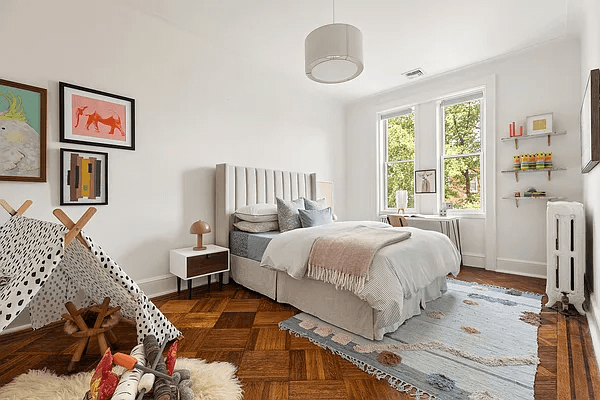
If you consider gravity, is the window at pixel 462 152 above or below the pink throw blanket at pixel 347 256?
above

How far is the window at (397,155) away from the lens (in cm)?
508

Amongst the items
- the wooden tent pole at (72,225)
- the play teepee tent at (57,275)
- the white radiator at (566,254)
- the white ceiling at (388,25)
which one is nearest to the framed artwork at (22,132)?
the play teepee tent at (57,275)

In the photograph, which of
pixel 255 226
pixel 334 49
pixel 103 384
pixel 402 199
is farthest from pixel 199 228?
pixel 402 199

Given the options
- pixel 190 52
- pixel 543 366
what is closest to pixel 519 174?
pixel 543 366

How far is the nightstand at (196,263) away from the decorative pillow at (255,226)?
1.09ft

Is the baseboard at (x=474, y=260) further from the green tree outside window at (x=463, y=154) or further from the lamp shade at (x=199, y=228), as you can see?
the lamp shade at (x=199, y=228)

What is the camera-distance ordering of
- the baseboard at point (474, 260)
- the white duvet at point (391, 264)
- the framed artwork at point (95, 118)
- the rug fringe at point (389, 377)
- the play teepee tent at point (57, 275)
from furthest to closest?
the baseboard at point (474, 260)
the framed artwork at point (95, 118)
the white duvet at point (391, 264)
the rug fringe at point (389, 377)
the play teepee tent at point (57, 275)

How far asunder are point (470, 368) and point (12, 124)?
11.8 feet

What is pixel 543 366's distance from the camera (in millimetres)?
1776

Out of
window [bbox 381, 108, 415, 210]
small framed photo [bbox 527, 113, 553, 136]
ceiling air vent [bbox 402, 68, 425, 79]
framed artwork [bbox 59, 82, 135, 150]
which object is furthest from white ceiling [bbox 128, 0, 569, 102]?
window [bbox 381, 108, 415, 210]

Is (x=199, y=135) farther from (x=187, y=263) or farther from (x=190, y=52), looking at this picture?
(x=187, y=263)

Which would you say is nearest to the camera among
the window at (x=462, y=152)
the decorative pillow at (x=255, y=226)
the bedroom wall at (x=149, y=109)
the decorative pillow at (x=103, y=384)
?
the decorative pillow at (x=103, y=384)

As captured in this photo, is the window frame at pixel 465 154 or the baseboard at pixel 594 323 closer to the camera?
the baseboard at pixel 594 323

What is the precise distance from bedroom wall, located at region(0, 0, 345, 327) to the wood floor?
85 centimetres
